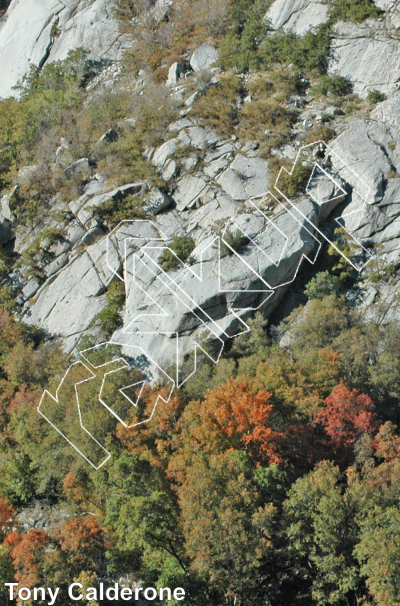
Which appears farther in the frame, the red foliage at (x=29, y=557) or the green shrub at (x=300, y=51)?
the green shrub at (x=300, y=51)

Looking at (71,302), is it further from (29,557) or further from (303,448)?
(29,557)

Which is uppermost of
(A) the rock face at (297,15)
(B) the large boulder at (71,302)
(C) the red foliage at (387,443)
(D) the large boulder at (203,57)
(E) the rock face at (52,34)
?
(E) the rock face at (52,34)

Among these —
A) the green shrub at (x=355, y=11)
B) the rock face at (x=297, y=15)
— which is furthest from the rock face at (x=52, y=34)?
the green shrub at (x=355, y=11)

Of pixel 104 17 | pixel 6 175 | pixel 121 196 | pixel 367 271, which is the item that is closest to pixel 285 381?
pixel 367 271

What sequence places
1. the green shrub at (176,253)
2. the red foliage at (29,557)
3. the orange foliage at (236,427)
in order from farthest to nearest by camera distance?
the green shrub at (176,253) → the orange foliage at (236,427) → the red foliage at (29,557)

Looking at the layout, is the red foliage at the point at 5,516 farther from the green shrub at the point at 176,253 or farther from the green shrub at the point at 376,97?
the green shrub at the point at 376,97

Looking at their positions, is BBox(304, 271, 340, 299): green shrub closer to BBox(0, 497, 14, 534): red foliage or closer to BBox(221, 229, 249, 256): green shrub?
BBox(221, 229, 249, 256): green shrub

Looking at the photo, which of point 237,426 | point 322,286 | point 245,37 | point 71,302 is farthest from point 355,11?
point 237,426
